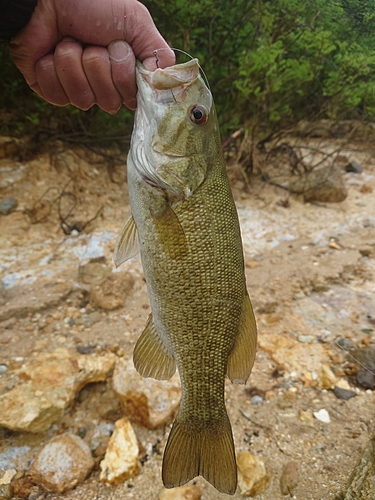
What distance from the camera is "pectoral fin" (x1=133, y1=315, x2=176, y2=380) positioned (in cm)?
165

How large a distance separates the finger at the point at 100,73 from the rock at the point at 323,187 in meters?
3.78

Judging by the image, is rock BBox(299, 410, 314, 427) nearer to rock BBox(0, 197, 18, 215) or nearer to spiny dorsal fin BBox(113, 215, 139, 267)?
spiny dorsal fin BBox(113, 215, 139, 267)

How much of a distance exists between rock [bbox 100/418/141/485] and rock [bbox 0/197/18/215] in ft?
8.53

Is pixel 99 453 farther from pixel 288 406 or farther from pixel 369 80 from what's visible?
pixel 369 80

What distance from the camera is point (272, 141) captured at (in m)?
Answer: 5.91

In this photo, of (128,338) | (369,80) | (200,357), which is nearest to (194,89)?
(200,357)

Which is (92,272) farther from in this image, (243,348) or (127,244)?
(243,348)

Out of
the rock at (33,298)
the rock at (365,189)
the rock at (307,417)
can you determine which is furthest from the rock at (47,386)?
the rock at (365,189)

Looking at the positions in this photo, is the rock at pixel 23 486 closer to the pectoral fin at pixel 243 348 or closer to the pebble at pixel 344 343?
the pectoral fin at pixel 243 348

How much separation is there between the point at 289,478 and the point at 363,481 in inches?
15.1

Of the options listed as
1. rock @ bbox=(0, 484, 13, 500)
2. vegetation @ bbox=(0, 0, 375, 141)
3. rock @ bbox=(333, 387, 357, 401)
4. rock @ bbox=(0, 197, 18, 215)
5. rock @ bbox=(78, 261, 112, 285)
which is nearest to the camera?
rock @ bbox=(0, 484, 13, 500)

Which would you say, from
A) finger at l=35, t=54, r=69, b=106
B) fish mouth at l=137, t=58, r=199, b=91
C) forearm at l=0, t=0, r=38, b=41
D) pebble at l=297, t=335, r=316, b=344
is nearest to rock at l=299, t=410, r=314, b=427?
pebble at l=297, t=335, r=316, b=344

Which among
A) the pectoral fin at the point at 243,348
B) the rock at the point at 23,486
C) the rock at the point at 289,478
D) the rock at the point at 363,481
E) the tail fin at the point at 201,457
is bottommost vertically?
the rock at the point at 23,486

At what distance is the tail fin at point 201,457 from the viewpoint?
1482mm
